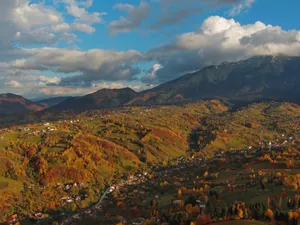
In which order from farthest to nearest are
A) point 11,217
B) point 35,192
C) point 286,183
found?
point 35,192
point 11,217
point 286,183

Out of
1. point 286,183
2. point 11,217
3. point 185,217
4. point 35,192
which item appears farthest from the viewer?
point 35,192

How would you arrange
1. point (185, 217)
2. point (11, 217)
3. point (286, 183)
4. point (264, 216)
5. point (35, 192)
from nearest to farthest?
point (264, 216), point (185, 217), point (286, 183), point (11, 217), point (35, 192)

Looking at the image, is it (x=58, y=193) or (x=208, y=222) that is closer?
(x=208, y=222)

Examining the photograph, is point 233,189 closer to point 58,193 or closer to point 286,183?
point 286,183

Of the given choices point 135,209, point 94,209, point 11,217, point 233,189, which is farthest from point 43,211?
point 233,189

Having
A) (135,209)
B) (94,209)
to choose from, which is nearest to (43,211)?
(94,209)

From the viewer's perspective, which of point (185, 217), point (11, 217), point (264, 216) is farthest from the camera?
point (11, 217)

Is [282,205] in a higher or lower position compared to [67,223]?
higher

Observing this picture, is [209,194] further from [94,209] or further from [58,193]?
[58,193]

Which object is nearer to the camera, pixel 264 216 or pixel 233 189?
pixel 264 216
